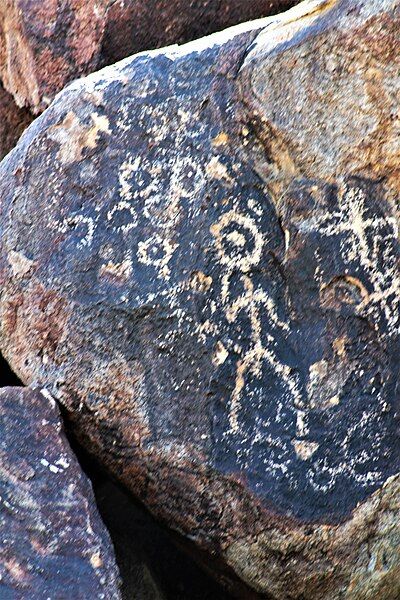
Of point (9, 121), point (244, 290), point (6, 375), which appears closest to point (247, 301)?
point (244, 290)

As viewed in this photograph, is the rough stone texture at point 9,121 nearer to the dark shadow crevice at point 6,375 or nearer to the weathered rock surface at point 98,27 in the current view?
the weathered rock surface at point 98,27

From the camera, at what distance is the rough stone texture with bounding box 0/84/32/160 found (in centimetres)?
279

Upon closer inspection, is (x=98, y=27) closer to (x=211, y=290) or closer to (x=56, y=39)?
(x=56, y=39)

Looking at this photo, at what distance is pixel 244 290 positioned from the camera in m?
2.05

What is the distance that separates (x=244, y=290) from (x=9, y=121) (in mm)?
1048

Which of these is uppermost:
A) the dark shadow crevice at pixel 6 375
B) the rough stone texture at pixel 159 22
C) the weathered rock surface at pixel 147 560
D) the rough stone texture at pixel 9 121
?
the rough stone texture at pixel 159 22

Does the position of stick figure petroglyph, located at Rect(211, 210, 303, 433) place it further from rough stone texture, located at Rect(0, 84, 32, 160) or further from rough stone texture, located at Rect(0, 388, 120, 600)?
rough stone texture, located at Rect(0, 84, 32, 160)

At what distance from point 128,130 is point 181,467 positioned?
25.1 inches

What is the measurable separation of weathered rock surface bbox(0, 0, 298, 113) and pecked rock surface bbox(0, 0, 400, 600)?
43cm

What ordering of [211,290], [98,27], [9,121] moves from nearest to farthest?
[211,290]
[98,27]
[9,121]

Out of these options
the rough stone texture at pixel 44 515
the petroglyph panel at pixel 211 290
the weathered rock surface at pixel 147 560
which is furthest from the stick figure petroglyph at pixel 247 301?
the weathered rock surface at pixel 147 560

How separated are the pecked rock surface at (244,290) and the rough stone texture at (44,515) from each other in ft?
0.29

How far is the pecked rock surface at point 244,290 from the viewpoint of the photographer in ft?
6.64

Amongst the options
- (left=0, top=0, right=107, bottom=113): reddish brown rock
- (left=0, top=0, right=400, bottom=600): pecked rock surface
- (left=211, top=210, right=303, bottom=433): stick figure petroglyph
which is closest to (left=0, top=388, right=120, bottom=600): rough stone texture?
(left=0, top=0, right=400, bottom=600): pecked rock surface
